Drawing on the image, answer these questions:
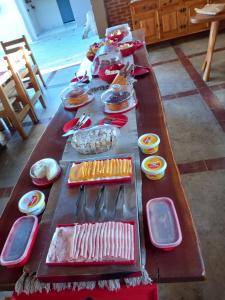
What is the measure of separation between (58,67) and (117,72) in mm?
3326

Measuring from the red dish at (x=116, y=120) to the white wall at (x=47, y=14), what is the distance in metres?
8.66

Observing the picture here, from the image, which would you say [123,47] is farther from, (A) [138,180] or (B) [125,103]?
(A) [138,180]

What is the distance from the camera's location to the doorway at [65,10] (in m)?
8.34

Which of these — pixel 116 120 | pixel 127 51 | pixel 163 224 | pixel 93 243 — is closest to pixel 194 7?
pixel 127 51

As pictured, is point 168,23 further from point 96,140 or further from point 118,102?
point 96,140

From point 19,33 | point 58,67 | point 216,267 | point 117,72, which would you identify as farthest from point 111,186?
point 19,33

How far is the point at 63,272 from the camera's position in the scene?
0.60m

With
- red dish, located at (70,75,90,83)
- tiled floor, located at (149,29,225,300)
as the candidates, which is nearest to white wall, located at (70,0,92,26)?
tiled floor, located at (149,29,225,300)

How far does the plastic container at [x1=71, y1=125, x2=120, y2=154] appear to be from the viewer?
3.25 ft

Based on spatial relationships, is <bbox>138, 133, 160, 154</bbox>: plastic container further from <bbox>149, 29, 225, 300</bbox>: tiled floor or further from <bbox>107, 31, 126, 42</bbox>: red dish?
<bbox>107, 31, 126, 42</bbox>: red dish

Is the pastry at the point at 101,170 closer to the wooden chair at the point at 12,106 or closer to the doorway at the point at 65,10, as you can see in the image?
the wooden chair at the point at 12,106

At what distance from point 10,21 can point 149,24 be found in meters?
5.49

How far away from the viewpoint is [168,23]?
3.82 m

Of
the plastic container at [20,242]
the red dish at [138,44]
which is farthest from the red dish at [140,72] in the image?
the plastic container at [20,242]
